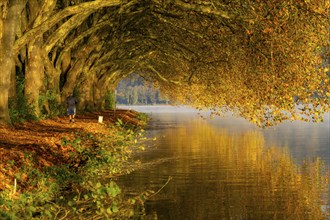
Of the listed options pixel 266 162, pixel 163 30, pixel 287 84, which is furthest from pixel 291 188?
pixel 163 30

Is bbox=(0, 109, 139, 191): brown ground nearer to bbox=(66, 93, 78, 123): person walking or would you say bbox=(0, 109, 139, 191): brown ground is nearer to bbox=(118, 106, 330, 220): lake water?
bbox=(118, 106, 330, 220): lake water

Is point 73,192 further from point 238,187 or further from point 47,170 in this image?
point 238,187

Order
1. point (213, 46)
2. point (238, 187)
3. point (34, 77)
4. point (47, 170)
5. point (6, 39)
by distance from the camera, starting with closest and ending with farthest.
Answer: point (47, 170) → point (238, 187) → point (6, 39) → point (213, 46) → point (34, 77)

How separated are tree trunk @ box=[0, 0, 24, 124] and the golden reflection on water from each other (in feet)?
23.3

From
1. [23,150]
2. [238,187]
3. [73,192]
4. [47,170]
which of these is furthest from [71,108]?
[73,192]

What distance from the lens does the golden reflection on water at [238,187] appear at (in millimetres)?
12062

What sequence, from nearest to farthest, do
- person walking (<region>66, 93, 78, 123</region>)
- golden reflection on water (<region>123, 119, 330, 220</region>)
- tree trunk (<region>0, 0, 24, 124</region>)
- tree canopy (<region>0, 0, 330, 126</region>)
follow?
1. golden reflection on water (<region>123, 119, 330, 220</region>)
2. tree canopy (<region>0, 0, 330, 126</region>)
3. tree trunk (<region>0, 0, 24, 124</region>)
4. person walking (<region>66, 93, 78, 123</region>)

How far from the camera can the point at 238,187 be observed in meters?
15.7

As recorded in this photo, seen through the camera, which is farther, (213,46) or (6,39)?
(213,46)

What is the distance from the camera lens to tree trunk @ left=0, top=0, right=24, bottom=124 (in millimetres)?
23250

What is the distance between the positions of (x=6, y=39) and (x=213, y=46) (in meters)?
10.3

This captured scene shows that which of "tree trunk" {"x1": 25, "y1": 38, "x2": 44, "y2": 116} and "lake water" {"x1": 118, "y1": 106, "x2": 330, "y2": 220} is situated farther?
"tree trunk" {"x1": 25, "y1": 38, "x2": 44, "y2": 116}

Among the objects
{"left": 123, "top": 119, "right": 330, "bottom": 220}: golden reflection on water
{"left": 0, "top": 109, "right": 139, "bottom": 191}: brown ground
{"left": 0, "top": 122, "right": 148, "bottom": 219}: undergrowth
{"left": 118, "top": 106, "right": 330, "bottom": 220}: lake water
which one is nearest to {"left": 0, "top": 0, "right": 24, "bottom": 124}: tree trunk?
{"left": 0, "top": 109, "right": 139, "bottom": 191}: brown ground

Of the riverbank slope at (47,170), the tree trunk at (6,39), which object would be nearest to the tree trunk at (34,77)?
the tree trunk at (6,39)
